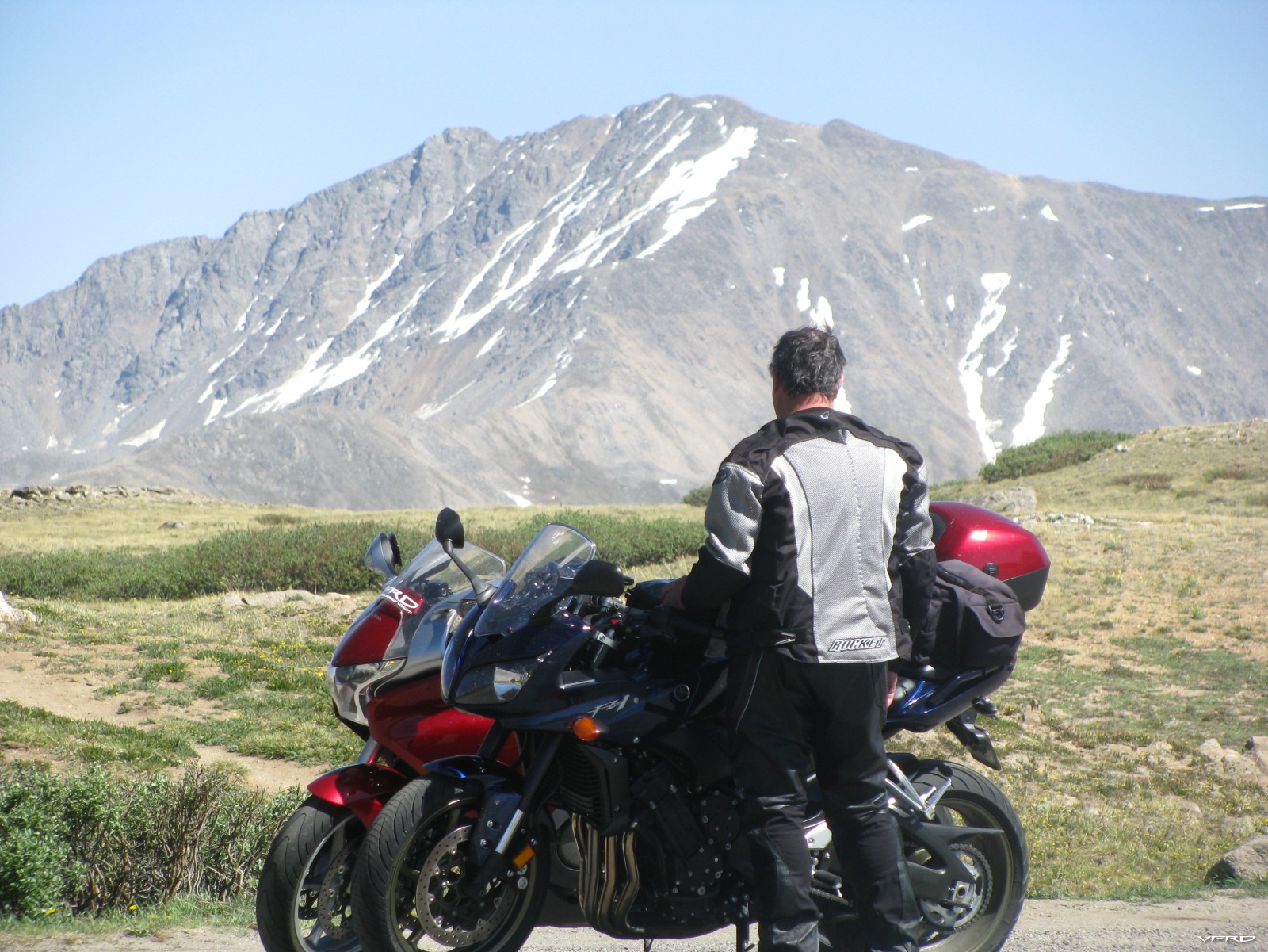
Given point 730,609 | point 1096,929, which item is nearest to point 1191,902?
point 1096,929

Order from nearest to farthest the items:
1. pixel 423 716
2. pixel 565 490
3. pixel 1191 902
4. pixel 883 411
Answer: pixel 423 716 → pixel 1191 902 → pixel 565 490 → pixel 883 411

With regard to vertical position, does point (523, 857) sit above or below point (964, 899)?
above

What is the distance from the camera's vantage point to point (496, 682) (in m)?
3.86

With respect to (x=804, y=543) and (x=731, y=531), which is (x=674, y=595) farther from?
(x=804, y=543)

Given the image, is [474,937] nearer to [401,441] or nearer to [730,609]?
[730,609]

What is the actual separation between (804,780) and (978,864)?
1200 millimetres

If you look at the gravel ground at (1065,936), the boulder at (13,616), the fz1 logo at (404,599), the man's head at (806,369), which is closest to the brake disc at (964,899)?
the gravel ground at (1065,936)

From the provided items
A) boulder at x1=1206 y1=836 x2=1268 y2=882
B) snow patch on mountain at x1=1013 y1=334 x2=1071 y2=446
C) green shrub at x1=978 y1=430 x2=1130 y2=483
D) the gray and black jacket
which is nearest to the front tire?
the gray and black jacket

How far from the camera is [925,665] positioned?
4320 mm

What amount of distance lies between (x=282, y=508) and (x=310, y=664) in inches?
1473

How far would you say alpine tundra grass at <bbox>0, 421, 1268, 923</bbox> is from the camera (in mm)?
8227

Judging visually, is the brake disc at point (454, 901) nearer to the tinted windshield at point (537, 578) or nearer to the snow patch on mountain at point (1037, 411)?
the tinted windshield at point (537, 578)

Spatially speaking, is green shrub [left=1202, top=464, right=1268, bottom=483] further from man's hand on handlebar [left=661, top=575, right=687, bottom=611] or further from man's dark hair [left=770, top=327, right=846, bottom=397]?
man's hand on handlebar [left=661, top=575, right=687, bottom=611]

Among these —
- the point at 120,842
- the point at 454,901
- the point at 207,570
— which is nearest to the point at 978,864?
the point at 454,901
